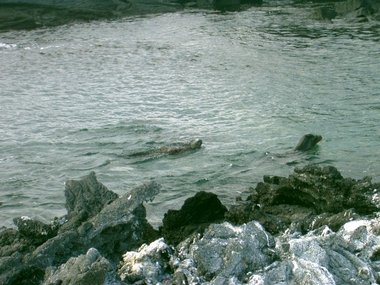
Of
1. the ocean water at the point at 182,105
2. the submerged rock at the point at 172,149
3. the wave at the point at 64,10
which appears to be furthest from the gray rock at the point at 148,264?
the wave at the point at 64,10

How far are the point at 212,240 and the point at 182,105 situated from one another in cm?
1405

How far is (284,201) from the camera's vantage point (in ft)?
42.0

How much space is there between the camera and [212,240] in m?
10.0

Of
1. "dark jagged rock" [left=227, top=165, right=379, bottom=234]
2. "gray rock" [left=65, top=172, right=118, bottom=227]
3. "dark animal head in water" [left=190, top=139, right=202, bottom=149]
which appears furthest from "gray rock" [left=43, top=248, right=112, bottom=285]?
"dark animal head in water" [left=190, top=139, right=202, bottom=149]

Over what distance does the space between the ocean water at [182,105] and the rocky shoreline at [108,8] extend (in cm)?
300

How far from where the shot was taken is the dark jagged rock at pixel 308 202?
11.4 meters

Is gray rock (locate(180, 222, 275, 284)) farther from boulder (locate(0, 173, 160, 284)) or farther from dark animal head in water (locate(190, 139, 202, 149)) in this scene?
dark animal head in water (locate(190, 139, 202, 149))

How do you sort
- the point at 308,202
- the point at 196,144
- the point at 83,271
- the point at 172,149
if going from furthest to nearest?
the point at 196,144 → the point at 172,149 → the point at 308,202 → the point at 83,271

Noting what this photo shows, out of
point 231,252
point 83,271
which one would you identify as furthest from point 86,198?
point 231,252

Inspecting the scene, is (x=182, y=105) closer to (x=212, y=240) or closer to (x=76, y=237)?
(x=76, y=237)

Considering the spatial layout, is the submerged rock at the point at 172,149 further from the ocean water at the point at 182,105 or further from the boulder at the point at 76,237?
the boulder at the point at 76,237

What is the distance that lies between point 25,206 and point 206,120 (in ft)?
26.6

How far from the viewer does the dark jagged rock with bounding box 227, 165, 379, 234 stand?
447 inches

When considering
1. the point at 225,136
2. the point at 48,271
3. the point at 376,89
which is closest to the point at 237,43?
the point at 376,89
